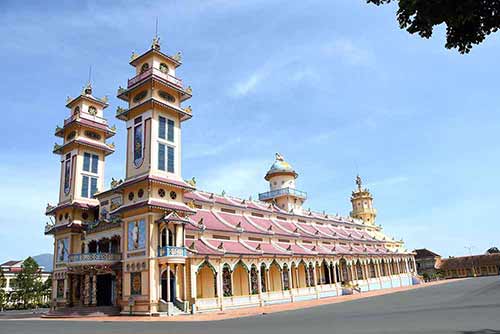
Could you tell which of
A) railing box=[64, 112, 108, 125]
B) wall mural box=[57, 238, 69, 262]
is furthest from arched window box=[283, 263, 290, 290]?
railing box=[64, 112, 108, 125]

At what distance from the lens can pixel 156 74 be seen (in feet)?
117

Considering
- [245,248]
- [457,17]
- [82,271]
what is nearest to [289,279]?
[245,248]

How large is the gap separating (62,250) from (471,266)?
339 ft

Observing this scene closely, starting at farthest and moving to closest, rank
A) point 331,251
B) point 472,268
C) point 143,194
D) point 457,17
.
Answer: point 472,268 → point 331,251 → point 143,194 → point 457,17

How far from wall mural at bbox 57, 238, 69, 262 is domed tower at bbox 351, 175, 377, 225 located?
210 feet

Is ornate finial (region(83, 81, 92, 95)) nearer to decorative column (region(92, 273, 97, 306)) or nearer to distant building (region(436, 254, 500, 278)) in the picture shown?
decorative column (region(92, 273, 97, 306))

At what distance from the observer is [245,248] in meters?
38.9

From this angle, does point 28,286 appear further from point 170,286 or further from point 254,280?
point 254,280

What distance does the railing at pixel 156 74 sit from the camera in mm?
35884

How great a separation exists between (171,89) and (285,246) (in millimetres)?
23030

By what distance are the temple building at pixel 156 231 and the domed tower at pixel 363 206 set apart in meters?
36.4

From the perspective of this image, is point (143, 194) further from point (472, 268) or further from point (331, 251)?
point (472, 268)

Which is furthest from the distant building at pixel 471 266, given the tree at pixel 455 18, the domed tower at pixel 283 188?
the tree at pixel 455 18

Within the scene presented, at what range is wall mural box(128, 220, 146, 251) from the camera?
32.5 meters
